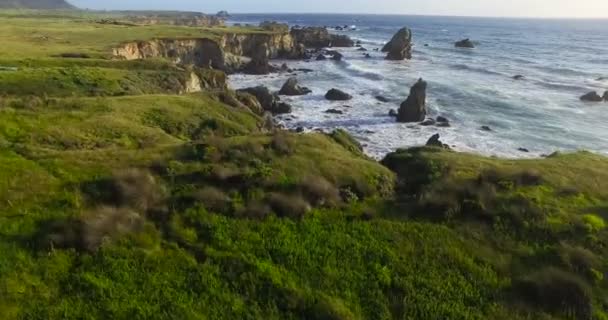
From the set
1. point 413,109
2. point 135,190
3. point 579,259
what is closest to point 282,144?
point 135,190

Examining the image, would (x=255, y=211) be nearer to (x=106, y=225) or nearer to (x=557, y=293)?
(x=106, y=225)

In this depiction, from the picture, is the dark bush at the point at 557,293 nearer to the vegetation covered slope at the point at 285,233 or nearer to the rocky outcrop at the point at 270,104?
the vegetation covered slope at the point at 285,233

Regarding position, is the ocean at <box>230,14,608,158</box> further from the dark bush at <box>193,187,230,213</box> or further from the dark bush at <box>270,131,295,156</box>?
the dark bush at <box>193,187,230,213</box>

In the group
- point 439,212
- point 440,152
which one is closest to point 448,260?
point 439,212

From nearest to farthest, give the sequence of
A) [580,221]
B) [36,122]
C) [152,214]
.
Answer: [152,214], [580,221], [36,122]

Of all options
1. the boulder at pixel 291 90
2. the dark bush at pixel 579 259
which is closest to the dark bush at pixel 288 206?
the dark bush at pixel 579 259

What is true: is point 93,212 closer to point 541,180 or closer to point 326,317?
point 326,317
